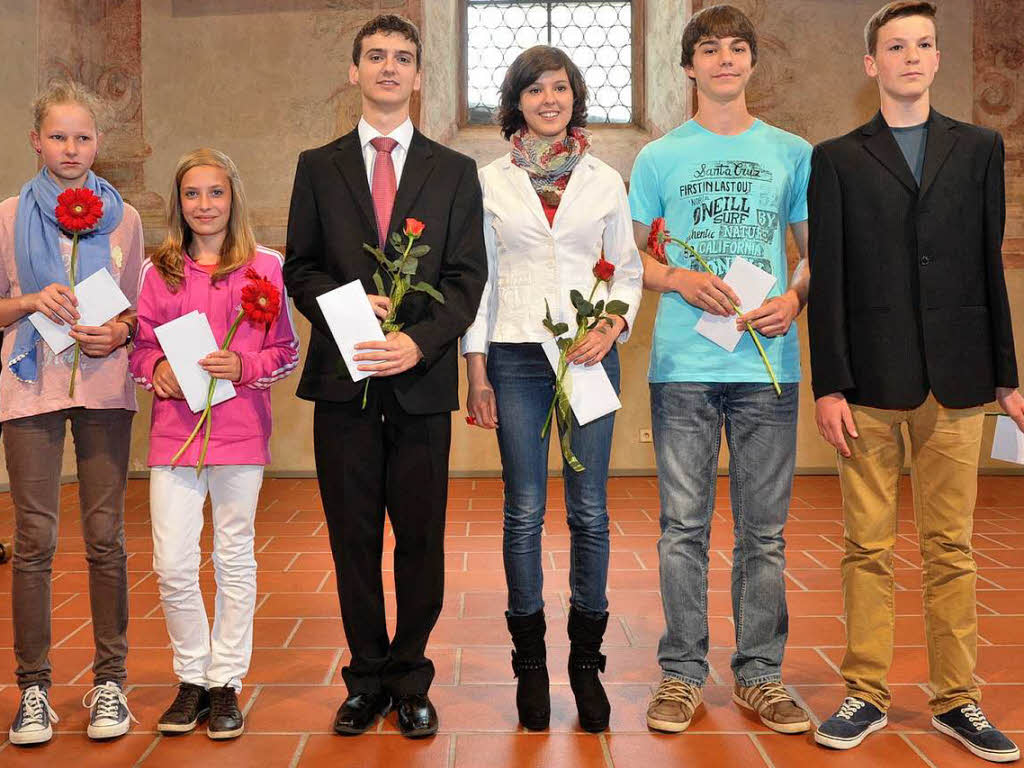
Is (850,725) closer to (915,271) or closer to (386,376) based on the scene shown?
(915,271)

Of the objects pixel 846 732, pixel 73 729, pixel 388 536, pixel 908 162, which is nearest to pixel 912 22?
pixel 908 162

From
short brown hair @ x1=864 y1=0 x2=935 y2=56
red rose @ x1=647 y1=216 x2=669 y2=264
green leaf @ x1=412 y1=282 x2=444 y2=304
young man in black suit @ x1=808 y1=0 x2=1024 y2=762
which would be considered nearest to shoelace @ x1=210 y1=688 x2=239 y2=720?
green leaf @ x1=412 y1=282 x2=444 y2=304

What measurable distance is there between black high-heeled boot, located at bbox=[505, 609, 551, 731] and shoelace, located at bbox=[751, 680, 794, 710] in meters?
0.56

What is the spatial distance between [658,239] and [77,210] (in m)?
1.50

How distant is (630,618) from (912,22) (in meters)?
2.26

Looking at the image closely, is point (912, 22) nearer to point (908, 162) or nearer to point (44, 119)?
point (908, 162)

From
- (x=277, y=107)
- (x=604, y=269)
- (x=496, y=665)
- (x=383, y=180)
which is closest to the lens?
(x=604, y=269)

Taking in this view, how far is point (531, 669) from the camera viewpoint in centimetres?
263

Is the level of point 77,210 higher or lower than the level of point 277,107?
lower

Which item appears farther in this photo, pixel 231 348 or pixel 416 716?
pixel 231 348

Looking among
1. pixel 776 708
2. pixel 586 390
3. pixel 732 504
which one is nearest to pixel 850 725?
pixel 776 708

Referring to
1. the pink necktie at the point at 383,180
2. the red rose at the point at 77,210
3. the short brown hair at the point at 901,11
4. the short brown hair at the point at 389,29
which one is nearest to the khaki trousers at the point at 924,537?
the short brown hair at the point at 901,11

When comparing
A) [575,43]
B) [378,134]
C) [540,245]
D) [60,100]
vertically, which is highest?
[575,43]

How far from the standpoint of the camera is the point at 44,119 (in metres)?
2.61
